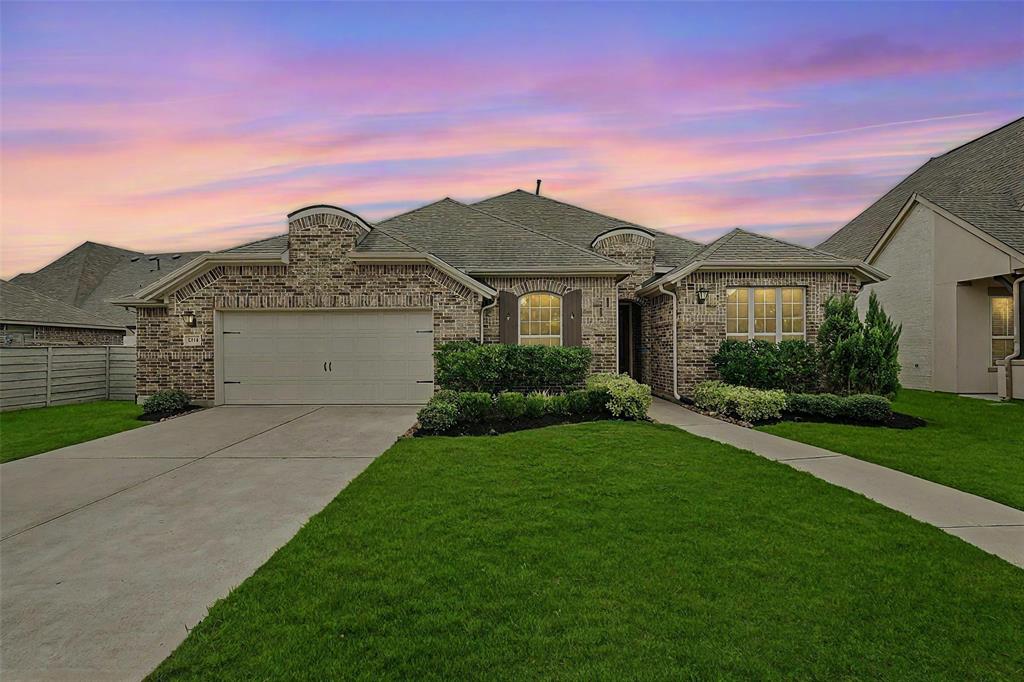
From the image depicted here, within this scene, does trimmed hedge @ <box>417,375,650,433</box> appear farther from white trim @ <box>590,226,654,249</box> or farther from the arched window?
white trim @ <box>590,226,654,249</box>

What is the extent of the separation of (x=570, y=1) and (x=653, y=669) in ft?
36.0

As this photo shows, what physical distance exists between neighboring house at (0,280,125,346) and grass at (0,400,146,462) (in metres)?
5.18

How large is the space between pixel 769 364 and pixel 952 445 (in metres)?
3.83

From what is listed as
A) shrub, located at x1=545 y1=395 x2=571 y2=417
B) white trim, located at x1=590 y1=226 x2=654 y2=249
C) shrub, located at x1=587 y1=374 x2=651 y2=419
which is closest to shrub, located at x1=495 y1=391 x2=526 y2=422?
shrub, located at x1=545 y1=395 x2=571 y2=417

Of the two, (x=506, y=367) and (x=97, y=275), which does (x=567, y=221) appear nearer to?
(x=506, y=367)

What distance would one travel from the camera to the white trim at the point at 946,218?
1270 cm

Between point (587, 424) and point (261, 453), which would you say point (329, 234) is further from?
point (587, 424)

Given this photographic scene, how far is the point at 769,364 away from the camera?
1119 centimetres

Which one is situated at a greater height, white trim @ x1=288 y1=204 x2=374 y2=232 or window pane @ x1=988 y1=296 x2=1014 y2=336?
white trim @ x1=288 y1=204 x2=374 y2=232

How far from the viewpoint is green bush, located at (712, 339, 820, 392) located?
11.2m

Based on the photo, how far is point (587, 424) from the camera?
29.4 feet

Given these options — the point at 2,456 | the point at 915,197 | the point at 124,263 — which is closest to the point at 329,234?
the point at 2,456

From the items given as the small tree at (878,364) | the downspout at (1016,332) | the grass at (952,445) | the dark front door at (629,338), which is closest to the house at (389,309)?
the small tree at (878,364)

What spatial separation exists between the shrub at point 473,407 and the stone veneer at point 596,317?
10.9 feet
